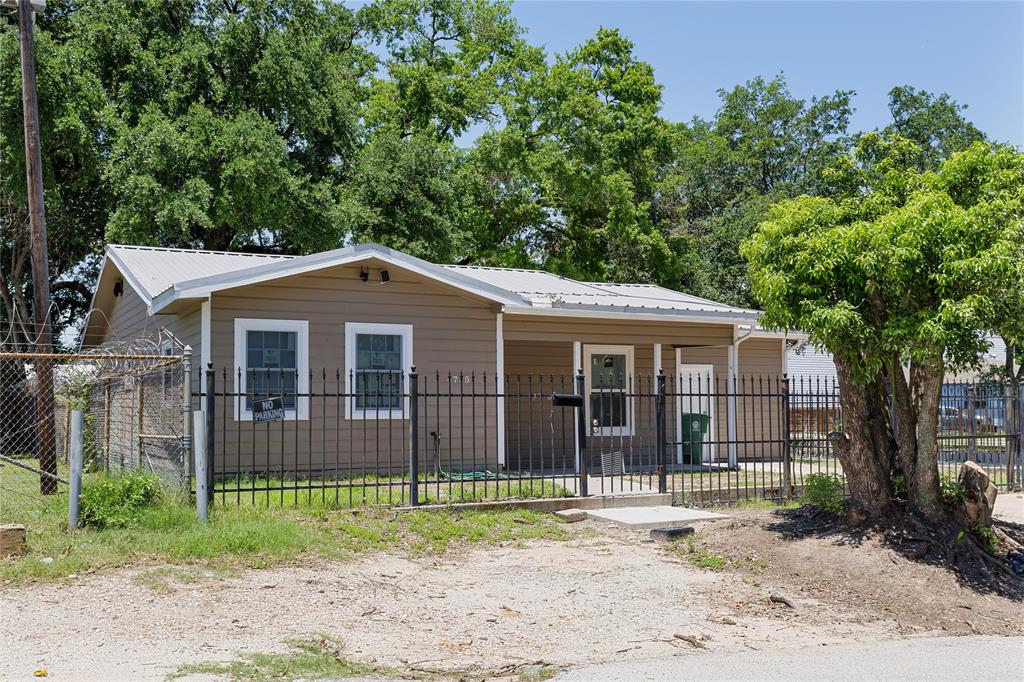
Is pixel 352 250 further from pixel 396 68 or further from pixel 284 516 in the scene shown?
pixel 396 68

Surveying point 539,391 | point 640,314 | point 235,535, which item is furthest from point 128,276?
point 640,314

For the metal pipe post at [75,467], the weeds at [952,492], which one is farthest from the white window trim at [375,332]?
the weeds at [952,492]

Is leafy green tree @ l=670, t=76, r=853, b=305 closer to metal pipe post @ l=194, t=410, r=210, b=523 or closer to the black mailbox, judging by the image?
the black mailbox

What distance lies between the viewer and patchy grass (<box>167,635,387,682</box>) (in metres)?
5.79

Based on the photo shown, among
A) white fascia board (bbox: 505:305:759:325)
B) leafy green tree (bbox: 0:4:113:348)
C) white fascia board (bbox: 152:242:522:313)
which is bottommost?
white fascia board (bbox: 505:305:759:325)

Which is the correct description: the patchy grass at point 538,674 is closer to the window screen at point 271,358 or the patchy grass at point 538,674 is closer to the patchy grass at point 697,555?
the patchy grass at point 697,555

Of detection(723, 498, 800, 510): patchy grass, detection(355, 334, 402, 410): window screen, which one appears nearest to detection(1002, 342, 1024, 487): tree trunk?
detection(723, 498, 800, 510): patchy grass

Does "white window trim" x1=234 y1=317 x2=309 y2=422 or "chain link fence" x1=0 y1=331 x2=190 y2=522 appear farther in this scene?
"white window trim" x1=234 y1=317 x2=309 y2=422

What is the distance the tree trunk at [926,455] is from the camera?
9.66m

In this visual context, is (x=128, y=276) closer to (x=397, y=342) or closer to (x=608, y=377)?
(x=397, y=342)

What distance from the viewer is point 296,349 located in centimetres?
1465

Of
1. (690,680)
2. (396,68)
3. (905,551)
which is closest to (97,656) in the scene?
(690,680)

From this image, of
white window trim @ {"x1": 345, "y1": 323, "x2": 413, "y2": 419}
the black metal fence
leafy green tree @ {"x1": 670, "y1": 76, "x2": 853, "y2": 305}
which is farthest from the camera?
leafy green tree @ {"x1": 670, "y1": 76, "x2": 853, "y2": 305}

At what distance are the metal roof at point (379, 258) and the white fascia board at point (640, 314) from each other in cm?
2
